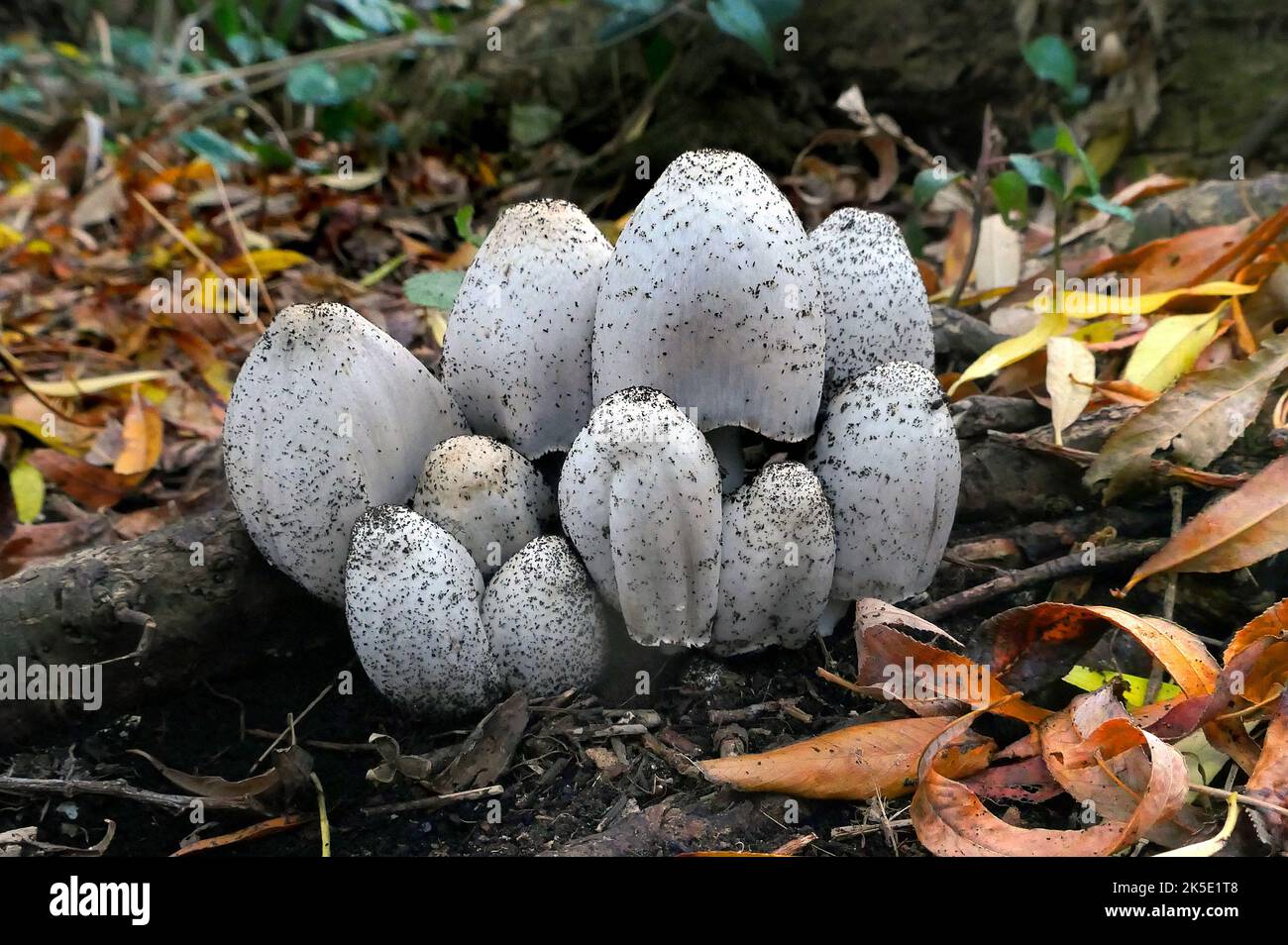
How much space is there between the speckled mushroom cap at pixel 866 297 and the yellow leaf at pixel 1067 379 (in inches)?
12.0

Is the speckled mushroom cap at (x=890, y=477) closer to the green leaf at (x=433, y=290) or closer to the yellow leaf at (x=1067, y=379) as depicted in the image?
the yellow leaf at (x=1067, y=379)

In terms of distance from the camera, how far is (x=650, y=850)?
1401 millimetres

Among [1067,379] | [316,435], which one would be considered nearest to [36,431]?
[316,435]

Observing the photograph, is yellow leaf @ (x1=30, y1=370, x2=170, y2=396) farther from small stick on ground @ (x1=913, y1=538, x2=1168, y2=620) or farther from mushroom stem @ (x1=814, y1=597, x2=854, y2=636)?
small stick on ground @ (x1=913, y1=538, x2=1168, y2=620)

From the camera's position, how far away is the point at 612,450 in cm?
154

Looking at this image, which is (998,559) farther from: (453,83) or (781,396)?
(453,83)

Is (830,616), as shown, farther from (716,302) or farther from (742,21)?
(742,21)

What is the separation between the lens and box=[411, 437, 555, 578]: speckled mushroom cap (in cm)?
Answer: 168

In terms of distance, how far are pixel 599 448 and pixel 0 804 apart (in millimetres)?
974

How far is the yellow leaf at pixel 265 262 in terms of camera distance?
332cm

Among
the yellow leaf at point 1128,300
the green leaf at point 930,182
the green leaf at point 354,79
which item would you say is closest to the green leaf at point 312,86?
the green leaf at point 354,79
